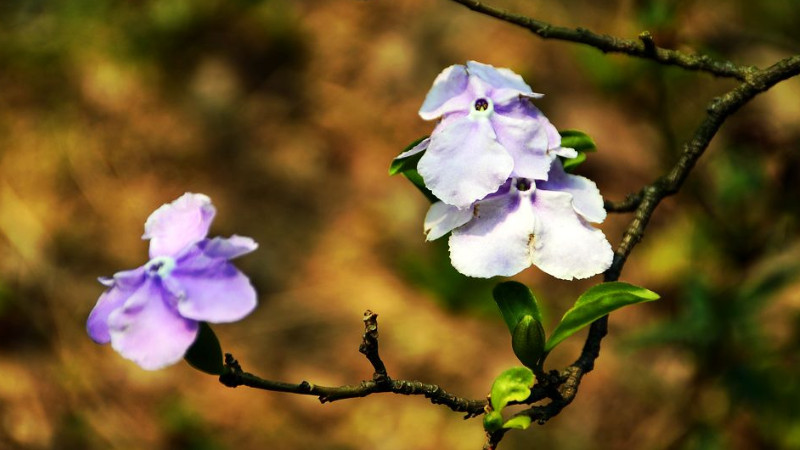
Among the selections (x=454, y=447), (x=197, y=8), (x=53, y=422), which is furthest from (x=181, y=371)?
(x=197, y=8)

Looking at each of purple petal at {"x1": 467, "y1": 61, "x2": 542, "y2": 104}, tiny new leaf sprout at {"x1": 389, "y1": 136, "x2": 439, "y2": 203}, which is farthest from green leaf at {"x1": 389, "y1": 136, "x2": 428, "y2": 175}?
purple petal at {"x1": 467, "y1": 61, "x2": 542, "y2": 104}

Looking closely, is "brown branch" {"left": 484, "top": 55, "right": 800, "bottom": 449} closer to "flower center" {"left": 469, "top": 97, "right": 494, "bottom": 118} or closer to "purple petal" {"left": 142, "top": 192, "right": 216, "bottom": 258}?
"flower center" {"left": 469, "top": 97, "right": 494, "bottom": 118}

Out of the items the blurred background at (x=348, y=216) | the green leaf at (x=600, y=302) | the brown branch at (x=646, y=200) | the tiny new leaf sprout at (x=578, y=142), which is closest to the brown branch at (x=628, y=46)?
the brown branch at (x=646, y=200)

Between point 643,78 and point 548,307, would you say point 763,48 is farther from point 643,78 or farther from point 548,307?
point 548,307

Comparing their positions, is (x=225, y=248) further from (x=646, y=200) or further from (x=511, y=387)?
(x=646, y=200)

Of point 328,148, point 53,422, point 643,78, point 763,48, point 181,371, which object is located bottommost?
point 53,422
